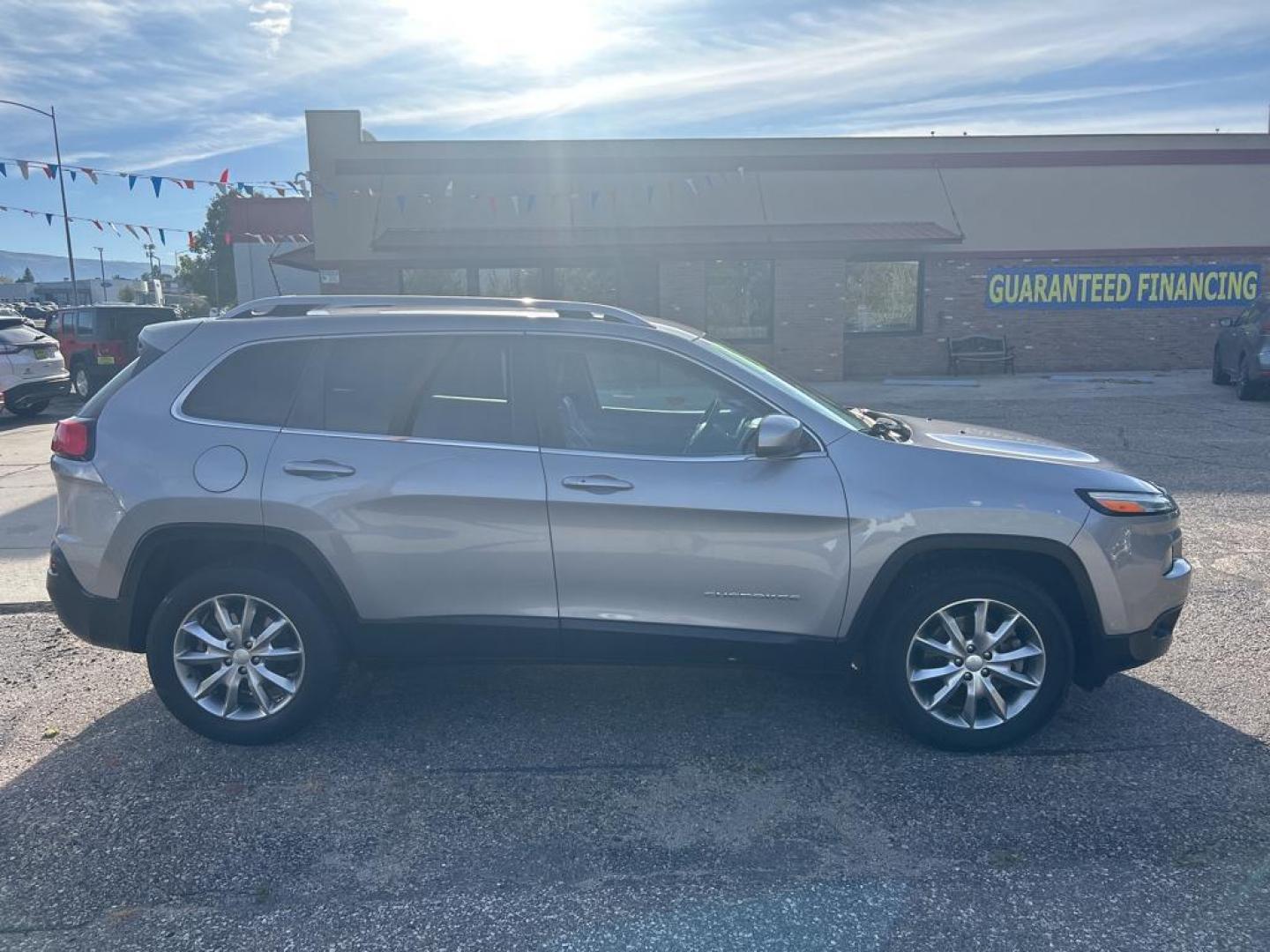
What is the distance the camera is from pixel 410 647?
4078 mm

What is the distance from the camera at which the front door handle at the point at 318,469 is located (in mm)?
3955

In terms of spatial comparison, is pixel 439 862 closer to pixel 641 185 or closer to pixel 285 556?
pixel 285 556

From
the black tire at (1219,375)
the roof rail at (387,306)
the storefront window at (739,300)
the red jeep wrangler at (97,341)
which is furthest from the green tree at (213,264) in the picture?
the roof rail at (387,306)

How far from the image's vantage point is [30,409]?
16.6 meters

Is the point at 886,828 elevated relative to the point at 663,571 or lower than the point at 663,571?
lower

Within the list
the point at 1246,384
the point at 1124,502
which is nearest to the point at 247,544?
the point at 1124,502

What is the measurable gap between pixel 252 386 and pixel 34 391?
14.5m

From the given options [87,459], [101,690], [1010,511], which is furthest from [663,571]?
[101,690]

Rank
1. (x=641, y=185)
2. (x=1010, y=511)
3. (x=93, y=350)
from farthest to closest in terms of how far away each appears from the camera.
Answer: (x=641, y=185)
(x=93, y=350)
(x=1010, y=511)

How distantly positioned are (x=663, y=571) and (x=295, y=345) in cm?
182

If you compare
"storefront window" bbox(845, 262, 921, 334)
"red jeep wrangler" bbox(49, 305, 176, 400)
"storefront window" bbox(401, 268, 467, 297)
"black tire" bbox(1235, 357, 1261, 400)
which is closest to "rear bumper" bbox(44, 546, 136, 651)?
"black tire" bbox(1235, 357, 1261, 400)

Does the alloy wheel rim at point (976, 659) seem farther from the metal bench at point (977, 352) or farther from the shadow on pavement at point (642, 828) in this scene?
the metal bench at point (977, 352)

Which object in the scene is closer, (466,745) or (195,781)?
(195,781)

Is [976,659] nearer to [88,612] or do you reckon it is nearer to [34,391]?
[88,612]
